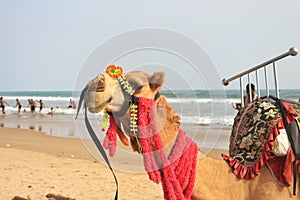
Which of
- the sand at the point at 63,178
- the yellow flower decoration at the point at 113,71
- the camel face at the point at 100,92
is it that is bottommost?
the sand at the point at 63,178

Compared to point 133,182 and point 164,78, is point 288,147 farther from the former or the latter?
point 133,182

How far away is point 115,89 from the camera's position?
2285 mm

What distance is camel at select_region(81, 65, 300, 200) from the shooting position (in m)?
2.22

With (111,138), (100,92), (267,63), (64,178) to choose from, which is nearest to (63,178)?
(64,178)

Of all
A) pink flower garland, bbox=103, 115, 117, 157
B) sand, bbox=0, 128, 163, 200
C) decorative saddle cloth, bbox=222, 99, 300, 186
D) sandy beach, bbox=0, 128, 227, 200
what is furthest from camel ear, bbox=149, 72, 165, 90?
sand, bbox=0, 128, 163, 200

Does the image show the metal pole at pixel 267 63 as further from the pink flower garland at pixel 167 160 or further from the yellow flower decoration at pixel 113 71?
the yellow flower decoration at pixel 113 71

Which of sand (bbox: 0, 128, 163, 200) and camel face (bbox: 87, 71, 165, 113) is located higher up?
camel face (bbox: 87, 71, 165, 113)

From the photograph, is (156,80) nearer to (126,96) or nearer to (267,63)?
(126,96)

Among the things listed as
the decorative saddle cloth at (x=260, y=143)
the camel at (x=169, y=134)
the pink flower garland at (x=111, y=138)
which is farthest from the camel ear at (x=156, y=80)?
the decorative saddle cloth at (x=260, y=143)

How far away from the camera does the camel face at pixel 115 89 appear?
217 centimetres

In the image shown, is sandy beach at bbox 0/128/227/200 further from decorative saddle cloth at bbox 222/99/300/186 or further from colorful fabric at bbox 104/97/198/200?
colorful fabric at bbox 104/97/198/200

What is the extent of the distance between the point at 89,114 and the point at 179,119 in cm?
51

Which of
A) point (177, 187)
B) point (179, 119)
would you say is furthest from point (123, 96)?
point (177, 187)

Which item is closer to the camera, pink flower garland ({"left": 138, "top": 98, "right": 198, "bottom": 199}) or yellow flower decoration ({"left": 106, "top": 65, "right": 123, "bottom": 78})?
yellow flower decoration ({"left": 106, "top": 65, "right": 123, "bottom": 78})
